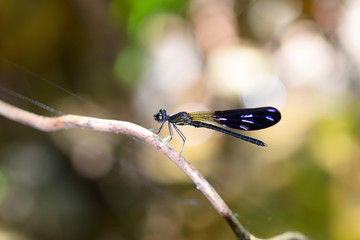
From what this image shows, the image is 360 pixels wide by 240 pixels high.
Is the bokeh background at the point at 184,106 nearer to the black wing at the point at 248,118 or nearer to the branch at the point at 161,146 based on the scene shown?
the black wing at the point at 248,118

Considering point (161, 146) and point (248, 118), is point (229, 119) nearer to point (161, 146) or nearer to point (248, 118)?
point (248, 118)

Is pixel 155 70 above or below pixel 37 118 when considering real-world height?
above

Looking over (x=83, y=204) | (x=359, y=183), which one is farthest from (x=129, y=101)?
(x=359, y=183)

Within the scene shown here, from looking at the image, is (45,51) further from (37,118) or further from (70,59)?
(37,118)

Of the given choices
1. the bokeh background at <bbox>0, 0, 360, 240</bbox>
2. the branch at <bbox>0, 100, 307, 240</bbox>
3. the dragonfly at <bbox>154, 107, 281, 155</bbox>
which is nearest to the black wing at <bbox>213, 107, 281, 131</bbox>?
the dragonfly at <bbox>154, 107, 281, 155</bbox>

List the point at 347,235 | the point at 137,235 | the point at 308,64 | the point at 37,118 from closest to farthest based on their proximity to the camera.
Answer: the point at 37,118, the point at 347,235, the point at 137,235, the point at 308,64

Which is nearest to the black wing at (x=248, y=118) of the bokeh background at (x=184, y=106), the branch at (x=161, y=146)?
the branch at (x=161, y=146)

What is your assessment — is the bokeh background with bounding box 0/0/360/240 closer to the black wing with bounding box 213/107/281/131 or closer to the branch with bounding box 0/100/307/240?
the black wing with bounding box 213/107/281/131

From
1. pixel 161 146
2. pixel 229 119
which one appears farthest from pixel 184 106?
pixel 161 146
